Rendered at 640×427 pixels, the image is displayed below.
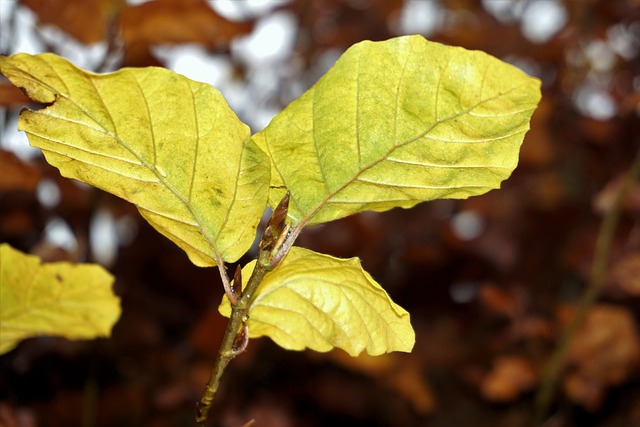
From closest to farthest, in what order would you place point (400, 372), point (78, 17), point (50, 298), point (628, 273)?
point (50, 298) → point (78, 17) → point (628, 273) → point (400, 372)

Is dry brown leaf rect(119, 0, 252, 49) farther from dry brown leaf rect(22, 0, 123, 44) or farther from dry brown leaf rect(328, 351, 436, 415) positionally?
dry brown leaf rect(328, 351, 436, 415)

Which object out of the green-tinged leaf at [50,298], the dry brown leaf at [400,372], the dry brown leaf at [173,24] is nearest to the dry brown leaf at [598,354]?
the dry brown leaf at [400,372]

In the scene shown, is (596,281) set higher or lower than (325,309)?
lower

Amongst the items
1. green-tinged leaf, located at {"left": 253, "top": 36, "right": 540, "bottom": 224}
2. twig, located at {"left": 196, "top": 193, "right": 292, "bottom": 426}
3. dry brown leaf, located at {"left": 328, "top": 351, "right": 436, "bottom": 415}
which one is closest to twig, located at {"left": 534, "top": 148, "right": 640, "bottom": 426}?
dry brown leaf, located at {"left": 328, "top": 351, "right": 436, "bottom": 415}

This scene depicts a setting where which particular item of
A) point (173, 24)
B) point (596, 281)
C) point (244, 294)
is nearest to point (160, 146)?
point (244, 294)

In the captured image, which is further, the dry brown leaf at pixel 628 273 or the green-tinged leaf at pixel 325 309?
the dry brown leaf at pixel 628 273

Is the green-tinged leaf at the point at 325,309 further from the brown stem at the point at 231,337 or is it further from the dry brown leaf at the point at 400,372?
the dry brown leaf at the point at 400,372

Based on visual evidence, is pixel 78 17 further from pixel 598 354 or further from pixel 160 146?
pixel 598 354
